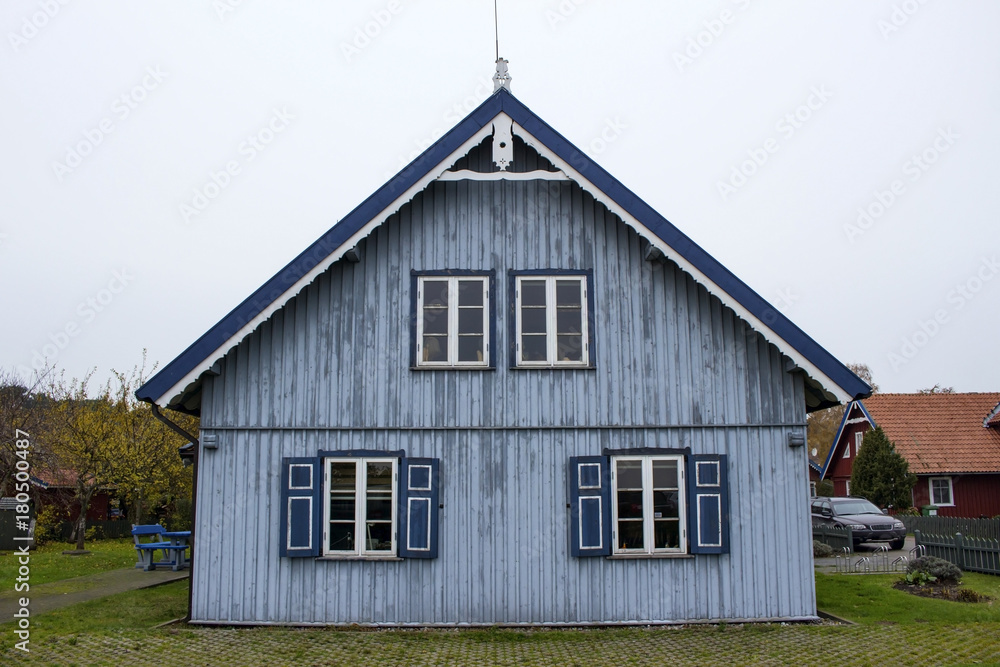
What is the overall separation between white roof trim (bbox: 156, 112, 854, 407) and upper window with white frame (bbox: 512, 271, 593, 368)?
1163 mm

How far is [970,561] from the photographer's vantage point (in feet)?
61.3

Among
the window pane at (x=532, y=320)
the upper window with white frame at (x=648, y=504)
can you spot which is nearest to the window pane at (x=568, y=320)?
the window pane at (x=532, y=320)

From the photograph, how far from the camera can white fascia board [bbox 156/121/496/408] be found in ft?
37.6

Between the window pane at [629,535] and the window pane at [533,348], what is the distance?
8.58ft

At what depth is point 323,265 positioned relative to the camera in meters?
11.7

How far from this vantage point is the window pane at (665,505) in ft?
39.3

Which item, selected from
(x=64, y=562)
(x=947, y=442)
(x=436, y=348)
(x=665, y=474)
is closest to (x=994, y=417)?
(x=947, y=442)

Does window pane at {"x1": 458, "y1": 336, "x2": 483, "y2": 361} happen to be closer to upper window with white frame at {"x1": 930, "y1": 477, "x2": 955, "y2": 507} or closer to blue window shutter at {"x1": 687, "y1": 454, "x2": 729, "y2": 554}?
blue window shutter at {"x1": 687, "y1": 454, "x2": 729, "y2": 554}

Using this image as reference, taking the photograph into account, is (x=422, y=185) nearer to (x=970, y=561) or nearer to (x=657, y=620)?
(x=657, y=620)

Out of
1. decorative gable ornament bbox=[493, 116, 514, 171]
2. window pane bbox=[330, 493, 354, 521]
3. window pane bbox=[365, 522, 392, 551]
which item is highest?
decorative gable ornament bbox=[493, 116, 514, 171]

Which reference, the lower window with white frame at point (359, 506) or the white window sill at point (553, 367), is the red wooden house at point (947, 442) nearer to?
the white window sill at point (553, 367)

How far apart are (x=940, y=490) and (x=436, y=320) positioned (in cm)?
3014

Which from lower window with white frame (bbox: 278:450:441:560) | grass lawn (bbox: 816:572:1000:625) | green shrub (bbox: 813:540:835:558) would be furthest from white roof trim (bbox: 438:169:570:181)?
green shrub (bbox: 813:540:835:558)

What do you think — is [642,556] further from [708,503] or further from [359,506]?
[359,506]
